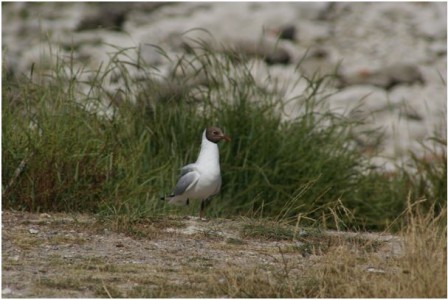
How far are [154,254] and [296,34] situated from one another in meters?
13.3

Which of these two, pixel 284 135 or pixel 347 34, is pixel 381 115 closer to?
pixel 347 34

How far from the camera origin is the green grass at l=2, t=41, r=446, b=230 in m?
7.68

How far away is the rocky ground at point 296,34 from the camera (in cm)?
1742

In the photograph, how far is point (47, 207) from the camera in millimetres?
7586

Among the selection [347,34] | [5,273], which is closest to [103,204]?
[5,273]

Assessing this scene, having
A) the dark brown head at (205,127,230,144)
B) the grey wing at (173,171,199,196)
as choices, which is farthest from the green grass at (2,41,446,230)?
the dark brown head at (205,127,230,144)

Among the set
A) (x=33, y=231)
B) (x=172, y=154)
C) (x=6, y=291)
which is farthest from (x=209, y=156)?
(x=6, y=291)

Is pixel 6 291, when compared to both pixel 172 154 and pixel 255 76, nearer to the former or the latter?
pixel 172 154

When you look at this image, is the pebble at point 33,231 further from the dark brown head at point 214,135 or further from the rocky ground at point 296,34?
the rocky ground at point 296,34

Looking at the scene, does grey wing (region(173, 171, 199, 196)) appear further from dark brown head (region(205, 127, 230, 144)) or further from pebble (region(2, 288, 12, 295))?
pebble (region(2, 288, 12, 295))

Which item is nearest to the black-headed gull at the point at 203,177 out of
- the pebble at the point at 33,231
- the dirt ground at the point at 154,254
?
the dirt ground at the point at 154,254

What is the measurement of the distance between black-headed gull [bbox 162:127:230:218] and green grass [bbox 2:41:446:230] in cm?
20

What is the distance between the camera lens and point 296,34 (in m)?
19.3

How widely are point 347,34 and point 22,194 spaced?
12992 millimetres
